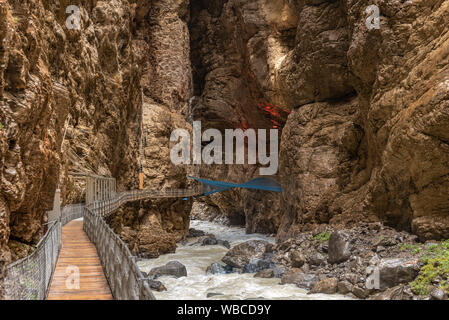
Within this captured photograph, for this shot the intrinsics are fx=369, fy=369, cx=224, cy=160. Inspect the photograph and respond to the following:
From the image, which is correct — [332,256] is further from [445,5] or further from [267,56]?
[267,56]

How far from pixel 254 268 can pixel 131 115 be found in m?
17.3

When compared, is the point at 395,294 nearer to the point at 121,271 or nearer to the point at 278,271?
the point at 278,271

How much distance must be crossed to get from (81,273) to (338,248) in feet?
34.5

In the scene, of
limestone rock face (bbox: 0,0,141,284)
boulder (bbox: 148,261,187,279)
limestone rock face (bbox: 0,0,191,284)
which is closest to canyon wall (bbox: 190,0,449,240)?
boulder (bbox: 148,261,187,279)

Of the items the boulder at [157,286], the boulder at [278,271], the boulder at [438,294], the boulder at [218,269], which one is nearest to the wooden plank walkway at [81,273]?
the boulder at [157,286]

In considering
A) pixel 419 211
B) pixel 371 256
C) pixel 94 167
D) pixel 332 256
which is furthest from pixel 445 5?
pixel 94 167

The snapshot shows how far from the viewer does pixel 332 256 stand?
50.5 feet

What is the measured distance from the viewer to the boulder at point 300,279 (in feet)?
47.5

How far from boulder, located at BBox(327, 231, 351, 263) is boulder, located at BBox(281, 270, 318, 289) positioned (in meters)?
1.17

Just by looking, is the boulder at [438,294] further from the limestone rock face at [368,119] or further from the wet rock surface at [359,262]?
the limestone rock face at [368,119]

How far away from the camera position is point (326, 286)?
13.2m

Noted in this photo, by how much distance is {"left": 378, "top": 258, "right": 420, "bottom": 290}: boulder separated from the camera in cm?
1096

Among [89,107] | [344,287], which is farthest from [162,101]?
[344,287]

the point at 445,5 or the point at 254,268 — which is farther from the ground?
the point at 445,5
